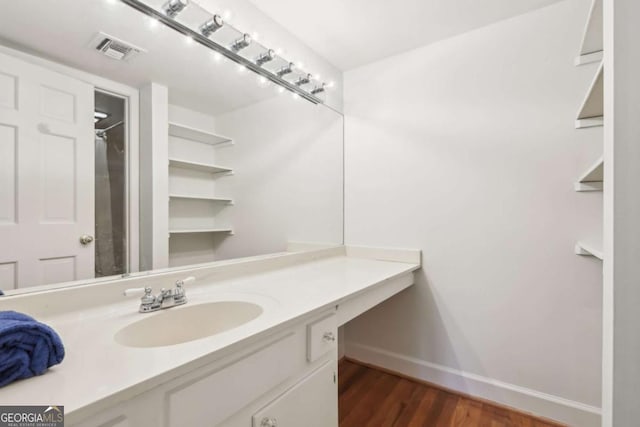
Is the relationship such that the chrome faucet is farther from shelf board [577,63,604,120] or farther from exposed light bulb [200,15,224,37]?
shelf board [577,63,604,120]

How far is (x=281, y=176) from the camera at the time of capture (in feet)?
6.08

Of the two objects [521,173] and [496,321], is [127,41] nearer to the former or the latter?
[521,173]

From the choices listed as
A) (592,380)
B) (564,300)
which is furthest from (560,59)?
(592,380)

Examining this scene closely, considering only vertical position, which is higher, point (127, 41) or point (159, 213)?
point (127, 41)

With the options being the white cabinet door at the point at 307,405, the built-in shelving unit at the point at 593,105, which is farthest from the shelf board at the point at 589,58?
the white cabinet door at the point at 307,405

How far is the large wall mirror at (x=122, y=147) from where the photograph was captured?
91 cm

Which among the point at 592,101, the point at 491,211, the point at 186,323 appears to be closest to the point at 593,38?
the point at 592,101

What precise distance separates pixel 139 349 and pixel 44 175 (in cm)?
70

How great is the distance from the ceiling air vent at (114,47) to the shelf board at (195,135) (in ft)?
0.94

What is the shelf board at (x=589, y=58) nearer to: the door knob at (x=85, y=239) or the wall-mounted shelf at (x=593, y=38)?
the wall-mounted shelf at (x=593, y=38)

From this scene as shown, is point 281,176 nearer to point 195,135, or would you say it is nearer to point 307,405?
point 195,135

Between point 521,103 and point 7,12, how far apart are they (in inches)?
85.1

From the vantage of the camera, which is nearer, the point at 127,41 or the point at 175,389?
the point at 175,389

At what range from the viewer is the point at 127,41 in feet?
3.66
